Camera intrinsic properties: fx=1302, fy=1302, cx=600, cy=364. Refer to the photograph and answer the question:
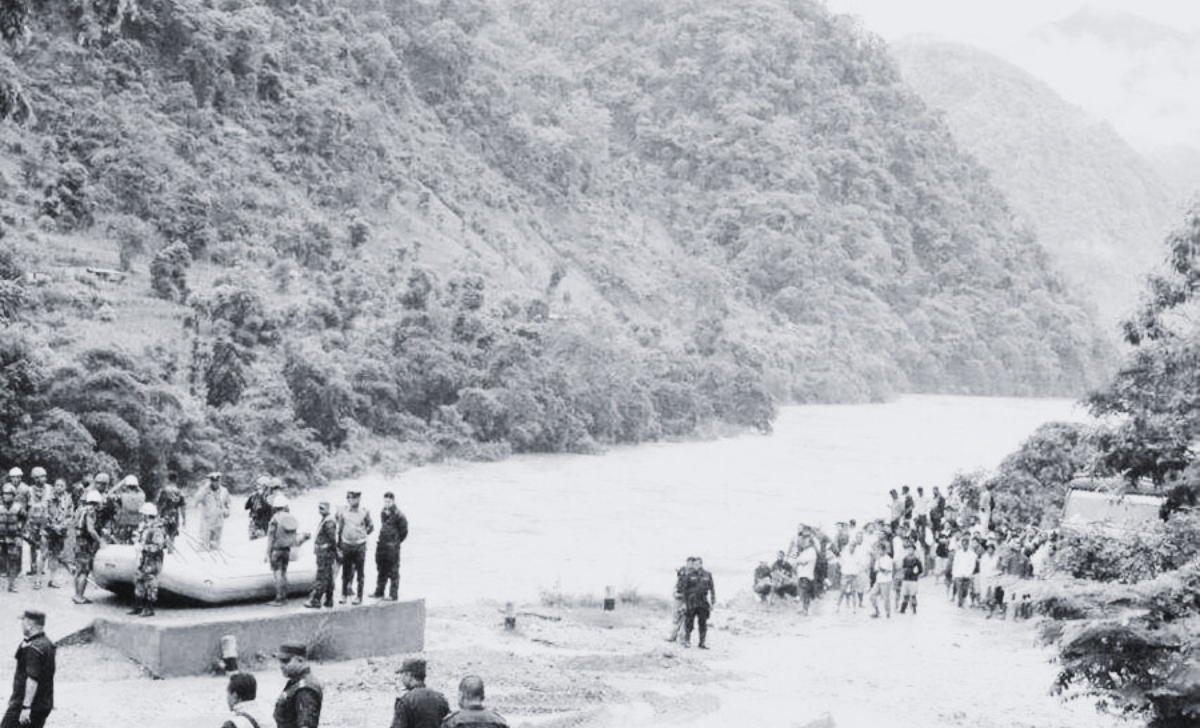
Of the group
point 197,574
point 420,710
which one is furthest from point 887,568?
point 420,710

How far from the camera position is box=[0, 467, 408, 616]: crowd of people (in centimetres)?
1364

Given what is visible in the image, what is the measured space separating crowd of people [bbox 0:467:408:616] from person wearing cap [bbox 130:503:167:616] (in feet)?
0.03

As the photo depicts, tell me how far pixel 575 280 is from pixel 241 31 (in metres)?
23.8

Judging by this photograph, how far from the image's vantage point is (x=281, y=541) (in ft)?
45.6

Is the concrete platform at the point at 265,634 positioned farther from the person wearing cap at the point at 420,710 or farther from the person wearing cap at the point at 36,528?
the person wearing cap at the point at 420,710

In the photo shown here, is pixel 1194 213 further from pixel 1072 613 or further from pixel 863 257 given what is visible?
pixel 863 257

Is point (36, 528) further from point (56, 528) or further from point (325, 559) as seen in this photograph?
point (325, 559)

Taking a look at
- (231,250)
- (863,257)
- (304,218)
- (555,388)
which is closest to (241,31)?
(304,218)

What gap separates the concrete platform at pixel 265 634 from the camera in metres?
12.6

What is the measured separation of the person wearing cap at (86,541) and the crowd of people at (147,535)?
0.01 meters

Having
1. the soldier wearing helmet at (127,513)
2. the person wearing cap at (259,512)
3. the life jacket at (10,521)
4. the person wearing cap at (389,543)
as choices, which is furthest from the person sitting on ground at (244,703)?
the person wearing cap at (259,512)

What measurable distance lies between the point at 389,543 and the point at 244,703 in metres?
8.31

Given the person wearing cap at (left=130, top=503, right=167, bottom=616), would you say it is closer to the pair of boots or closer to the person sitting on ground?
the pair of boots

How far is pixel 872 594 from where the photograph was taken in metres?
20.9
